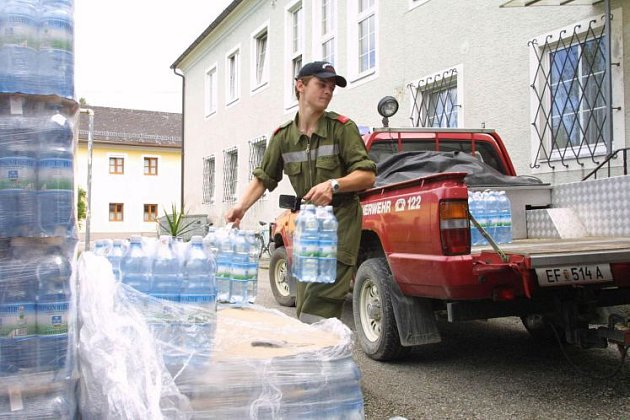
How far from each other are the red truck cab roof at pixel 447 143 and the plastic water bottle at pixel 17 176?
4.59 metres

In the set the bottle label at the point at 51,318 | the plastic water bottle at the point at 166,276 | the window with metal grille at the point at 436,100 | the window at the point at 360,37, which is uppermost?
the window at the point at 360,37

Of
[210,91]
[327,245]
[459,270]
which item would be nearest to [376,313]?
[459,270]

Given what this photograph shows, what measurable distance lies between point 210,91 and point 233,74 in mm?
2629

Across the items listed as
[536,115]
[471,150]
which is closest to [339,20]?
[536,115]

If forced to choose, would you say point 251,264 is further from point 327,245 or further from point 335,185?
point 335,185

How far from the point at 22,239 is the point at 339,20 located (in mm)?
12869

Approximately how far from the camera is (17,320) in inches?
79.9

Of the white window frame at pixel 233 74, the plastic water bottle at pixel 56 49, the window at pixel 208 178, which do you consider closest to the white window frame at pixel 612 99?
the plastic water bottle at pixel 56 49

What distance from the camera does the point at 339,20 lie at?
45.9 ft

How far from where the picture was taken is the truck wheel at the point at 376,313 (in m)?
4.80

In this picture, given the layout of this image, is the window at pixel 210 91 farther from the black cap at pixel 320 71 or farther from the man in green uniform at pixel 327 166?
the black cap at pixel 320 71

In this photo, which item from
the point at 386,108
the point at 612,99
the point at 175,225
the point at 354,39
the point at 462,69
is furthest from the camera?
the point at 354,39

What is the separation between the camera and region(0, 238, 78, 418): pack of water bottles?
79.1 inches

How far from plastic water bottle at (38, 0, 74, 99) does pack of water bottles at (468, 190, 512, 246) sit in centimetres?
389
